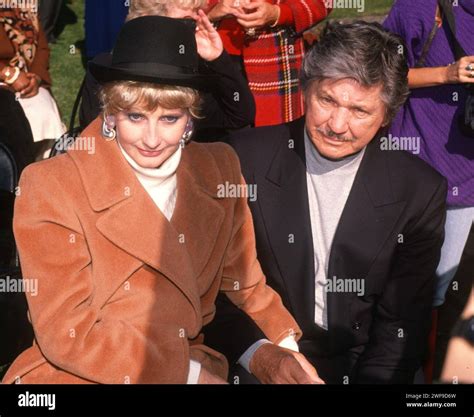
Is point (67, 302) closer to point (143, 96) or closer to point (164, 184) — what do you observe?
point (164, 184)

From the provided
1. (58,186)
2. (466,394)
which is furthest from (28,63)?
(466,394)

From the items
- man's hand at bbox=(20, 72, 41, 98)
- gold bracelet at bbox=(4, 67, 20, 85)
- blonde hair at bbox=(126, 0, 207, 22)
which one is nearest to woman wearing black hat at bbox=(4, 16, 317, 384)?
blonde hair at bbox=(126, 0, 207, 22)

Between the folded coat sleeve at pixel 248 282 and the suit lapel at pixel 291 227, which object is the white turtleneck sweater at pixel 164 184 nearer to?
the folded coat sleeve at pixel 248 282

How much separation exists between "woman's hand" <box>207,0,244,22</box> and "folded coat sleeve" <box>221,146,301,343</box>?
114 centimetres

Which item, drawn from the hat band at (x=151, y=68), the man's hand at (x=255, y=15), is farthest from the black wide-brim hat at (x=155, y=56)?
the man's hand at (x=255, y=15)

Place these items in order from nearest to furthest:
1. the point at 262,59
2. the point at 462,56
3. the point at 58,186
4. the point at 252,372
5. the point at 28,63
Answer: the point at 58,186, the point at 252,372, the point at 462,56, the point at 262,59, the point at 28,63

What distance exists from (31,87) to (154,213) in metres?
2.53

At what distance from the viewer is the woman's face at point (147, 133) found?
3354 mm

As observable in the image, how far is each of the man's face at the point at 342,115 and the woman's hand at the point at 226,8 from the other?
103 cm

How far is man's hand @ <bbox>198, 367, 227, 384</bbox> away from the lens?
11.3 ft

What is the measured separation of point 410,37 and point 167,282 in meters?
1.69

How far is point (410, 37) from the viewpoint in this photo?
14.3ft

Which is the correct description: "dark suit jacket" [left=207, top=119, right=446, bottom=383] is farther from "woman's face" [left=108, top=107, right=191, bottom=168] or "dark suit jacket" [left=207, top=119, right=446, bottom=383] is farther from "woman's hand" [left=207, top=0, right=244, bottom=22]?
"woman's hand" [left=207, top=0, right=244, bottom=22]

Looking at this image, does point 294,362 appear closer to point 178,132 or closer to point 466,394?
point 466,394
